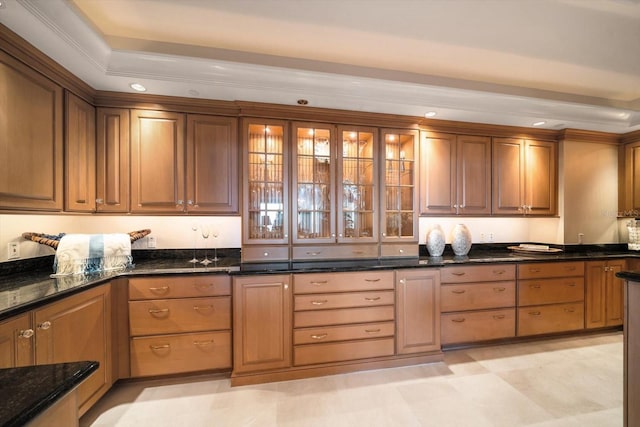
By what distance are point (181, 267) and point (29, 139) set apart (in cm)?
128

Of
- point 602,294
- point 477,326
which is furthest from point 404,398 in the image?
point 602,294

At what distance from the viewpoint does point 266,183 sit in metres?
2.46

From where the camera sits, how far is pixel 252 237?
241 cm

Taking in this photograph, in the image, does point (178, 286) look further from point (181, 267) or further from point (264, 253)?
point (264, 253)

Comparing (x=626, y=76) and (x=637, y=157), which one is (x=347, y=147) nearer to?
(x=626, y=76)

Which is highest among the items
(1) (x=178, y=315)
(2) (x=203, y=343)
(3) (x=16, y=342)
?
(3) (x=16, y=342)

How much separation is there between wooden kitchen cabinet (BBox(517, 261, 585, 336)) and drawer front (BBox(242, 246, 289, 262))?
2501mm

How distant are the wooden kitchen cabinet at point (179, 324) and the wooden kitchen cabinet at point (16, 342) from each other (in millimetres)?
698

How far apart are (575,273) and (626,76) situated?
2042 millimetres

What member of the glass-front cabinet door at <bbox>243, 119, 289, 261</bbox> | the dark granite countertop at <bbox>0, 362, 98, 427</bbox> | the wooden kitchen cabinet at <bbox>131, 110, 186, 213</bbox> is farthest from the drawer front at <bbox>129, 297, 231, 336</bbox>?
the dark granite countertop at <bbox>0, 362, 98, 427</bbox>

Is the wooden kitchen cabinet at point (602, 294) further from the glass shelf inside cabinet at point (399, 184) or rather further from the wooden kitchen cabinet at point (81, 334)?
the wooden kitchen cabinet at point (81, 334)

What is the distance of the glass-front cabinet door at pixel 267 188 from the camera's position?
7.93 feet

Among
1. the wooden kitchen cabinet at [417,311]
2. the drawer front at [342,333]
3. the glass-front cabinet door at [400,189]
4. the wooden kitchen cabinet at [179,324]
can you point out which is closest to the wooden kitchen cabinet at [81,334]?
the wooden kitchen cabinet at [179,324]

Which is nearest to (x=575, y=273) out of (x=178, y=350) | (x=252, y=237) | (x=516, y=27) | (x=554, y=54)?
(x=554, y=54)
